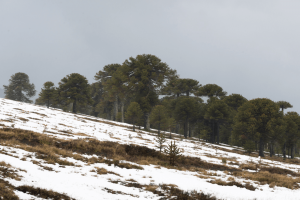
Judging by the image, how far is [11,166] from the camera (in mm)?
5934

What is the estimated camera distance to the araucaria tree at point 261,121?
110 ft

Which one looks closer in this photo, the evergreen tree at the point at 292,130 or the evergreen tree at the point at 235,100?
the evergreen tree at the point at 292,130

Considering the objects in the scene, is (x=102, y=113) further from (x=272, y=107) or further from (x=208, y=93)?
(x=272, y=107)

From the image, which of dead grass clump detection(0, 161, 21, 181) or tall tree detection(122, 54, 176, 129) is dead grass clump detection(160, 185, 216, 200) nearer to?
dead grass clump detection(0, 161, 21, 181)

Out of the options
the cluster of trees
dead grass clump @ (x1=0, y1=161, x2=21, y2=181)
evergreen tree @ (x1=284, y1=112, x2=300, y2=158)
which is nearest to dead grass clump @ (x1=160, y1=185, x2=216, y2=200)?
dead grass clump @ (x1=0, y1=161, x2=21, y2=181)

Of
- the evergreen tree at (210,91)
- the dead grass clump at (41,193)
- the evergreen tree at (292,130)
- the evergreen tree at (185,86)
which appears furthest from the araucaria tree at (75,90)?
the evergreen tree at (292,130)

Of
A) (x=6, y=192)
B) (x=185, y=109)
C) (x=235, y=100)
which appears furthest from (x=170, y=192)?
(x=235, y=100)

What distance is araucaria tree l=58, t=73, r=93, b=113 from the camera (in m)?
46.2

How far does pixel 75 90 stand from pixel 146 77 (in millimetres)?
21152

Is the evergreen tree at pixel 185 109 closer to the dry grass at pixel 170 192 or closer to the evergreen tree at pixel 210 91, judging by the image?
the evergreen tree at pixel 210 91

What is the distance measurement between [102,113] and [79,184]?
64.1 m

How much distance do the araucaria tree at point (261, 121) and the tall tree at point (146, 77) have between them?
1822cm

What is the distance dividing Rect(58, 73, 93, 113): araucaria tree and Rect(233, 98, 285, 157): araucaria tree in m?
39.4

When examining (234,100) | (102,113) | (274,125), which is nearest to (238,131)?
(274,125)
